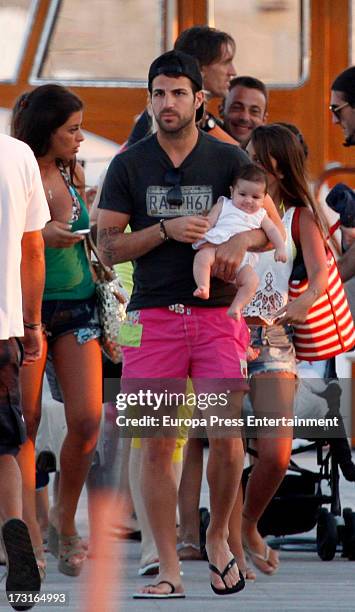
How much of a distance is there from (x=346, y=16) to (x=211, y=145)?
4.53 m

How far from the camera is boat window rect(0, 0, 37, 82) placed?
38.2ft

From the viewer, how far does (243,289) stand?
723 cm

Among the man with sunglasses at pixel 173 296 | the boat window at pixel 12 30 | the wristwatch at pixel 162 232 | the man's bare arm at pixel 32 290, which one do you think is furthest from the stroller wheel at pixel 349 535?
the boat window at pixel 12 30

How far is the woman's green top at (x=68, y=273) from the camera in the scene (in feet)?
24.7

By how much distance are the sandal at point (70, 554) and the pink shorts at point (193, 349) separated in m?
0.78

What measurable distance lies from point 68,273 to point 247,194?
851 millimetres

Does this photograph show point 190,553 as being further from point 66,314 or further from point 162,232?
point 162,232

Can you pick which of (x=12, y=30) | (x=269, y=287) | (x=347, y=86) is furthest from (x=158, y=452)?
(x=12, y=30)

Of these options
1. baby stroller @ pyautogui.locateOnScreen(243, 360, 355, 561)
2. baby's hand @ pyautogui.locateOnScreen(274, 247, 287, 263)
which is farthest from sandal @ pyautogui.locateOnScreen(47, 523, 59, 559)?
→ baby's hand @ pyautogui.locateOnScreen(274, 247, 287, 263)

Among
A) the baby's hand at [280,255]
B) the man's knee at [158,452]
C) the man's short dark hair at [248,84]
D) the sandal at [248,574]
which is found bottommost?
the sandal at [248,574]

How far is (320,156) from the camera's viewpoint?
38.5 feet

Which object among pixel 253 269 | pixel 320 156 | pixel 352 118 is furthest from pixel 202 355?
pixel 320 156

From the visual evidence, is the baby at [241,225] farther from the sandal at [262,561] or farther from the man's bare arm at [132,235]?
Result: the sandal at [262,561]

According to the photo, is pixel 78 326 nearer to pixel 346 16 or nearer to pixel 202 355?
pixel 202 355
